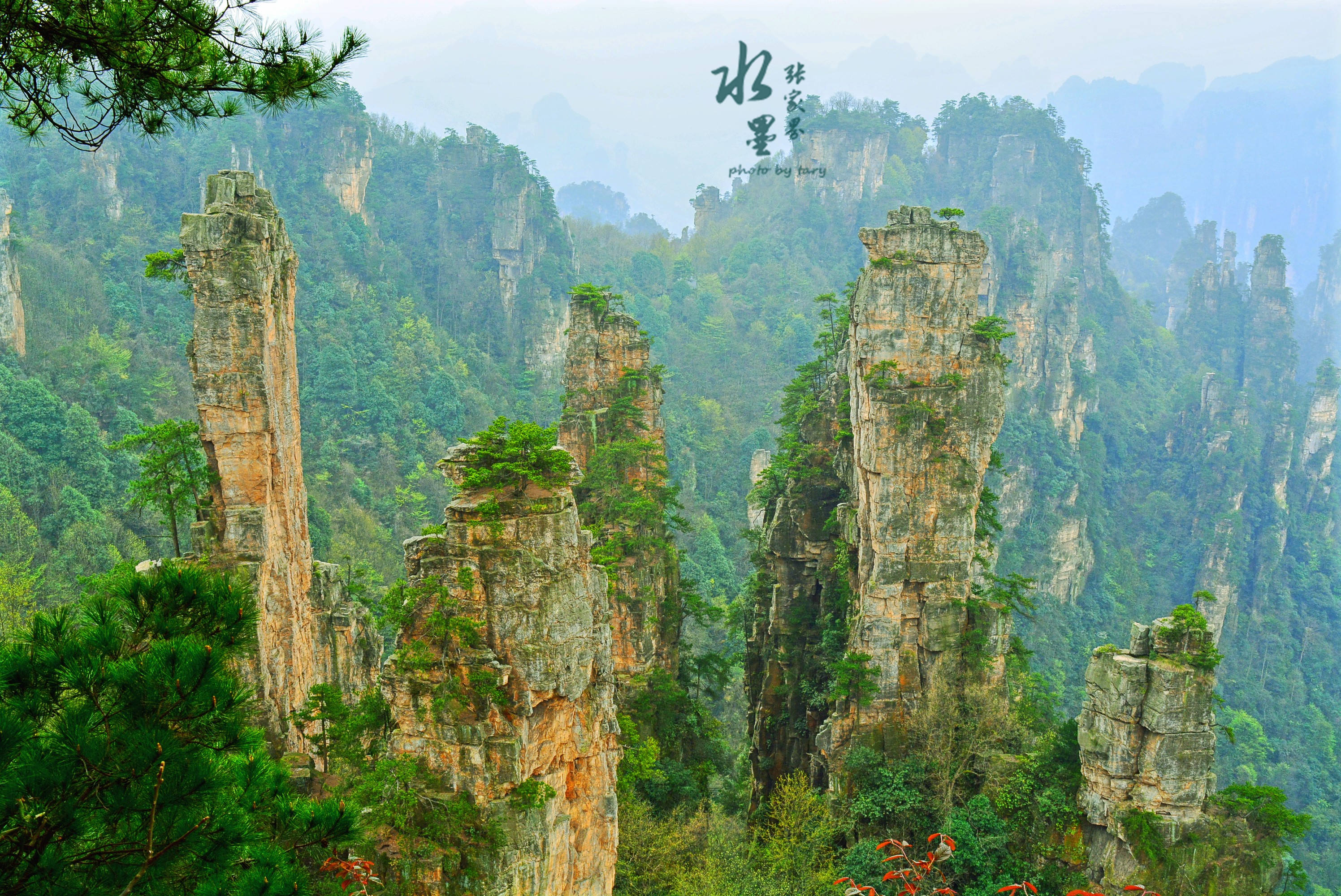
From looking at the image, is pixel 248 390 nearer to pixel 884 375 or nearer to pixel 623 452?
pixel 623 452

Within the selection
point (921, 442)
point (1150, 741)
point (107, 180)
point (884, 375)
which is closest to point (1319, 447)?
point (921, 442)

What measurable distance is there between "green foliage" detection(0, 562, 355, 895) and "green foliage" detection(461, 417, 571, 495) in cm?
801

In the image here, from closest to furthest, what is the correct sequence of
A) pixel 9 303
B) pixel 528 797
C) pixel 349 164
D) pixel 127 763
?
pixel 127 763, pixel 528 797, pixel 9 303, pixel 349 164

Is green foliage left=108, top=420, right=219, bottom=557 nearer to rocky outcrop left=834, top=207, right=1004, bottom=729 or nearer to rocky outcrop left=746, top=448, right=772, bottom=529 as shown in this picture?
rocky outcrop left=834, top=207, right=1004, bottom=729

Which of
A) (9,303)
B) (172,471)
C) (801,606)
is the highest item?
(9,303)

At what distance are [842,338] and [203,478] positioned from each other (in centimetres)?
1776

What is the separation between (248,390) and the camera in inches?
617

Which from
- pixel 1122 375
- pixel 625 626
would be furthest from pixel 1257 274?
pixel 625 626

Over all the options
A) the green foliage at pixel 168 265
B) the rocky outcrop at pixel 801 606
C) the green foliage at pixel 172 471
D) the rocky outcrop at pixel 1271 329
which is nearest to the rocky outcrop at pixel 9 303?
the green foliage at pixel 172 471

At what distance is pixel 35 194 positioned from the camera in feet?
172

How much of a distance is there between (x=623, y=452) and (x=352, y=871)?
634 inches

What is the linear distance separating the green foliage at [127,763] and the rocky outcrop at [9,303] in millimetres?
40733

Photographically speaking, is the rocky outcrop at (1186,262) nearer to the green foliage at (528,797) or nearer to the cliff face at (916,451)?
the cliff face at (916,451)

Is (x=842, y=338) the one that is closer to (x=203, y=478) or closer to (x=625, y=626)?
Result: (x=625, y=626)
